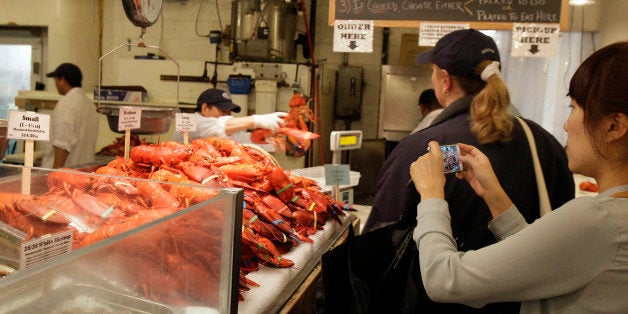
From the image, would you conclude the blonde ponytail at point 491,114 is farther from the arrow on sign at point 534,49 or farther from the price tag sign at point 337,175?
the arrow on sign at point 534,49

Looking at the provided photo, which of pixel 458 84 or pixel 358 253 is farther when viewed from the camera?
pixel 458 84

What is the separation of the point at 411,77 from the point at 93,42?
431cm

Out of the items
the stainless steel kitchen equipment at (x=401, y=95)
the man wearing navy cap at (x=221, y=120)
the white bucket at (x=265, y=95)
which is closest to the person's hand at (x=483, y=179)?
the man wearing navy cap at (x=221, y=120)

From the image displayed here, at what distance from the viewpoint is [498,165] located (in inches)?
69.2

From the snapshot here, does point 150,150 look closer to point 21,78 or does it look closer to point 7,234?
point 7,234

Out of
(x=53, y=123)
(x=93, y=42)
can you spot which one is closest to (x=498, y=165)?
(x=53, y=123)

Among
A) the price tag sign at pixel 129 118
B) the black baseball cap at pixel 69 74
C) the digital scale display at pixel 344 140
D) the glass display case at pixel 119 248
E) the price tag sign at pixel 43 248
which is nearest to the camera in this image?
the glass display case at pixel 119 248

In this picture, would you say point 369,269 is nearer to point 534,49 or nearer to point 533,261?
point 533,261

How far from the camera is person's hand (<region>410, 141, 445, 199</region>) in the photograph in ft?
4.48

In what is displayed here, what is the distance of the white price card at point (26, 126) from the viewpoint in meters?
1.80

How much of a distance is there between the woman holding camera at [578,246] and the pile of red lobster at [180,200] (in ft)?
2.05

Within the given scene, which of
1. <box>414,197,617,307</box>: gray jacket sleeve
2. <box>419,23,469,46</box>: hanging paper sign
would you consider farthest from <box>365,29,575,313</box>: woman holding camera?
<box>419,23,469,46</box>: hanging paper sign

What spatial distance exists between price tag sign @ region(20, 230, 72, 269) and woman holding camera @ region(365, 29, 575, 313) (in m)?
0.87

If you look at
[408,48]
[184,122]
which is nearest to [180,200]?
[184,122]
